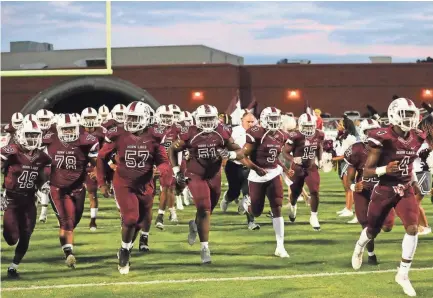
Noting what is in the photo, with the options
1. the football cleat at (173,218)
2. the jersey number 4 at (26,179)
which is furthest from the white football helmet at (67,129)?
the football cleat at (173,218)

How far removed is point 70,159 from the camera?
11.8m

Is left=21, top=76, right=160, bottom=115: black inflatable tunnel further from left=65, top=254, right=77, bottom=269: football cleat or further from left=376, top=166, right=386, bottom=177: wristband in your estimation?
left=376, top=166, right=386, bottom=177: wristband

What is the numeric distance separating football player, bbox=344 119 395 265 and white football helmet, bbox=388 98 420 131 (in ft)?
5.23

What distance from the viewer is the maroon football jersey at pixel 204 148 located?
1167 centimetres

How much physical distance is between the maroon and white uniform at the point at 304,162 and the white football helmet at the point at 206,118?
3606 mm

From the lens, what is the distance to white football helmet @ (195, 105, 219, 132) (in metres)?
11.6

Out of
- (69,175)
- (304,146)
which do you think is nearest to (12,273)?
(69,175)

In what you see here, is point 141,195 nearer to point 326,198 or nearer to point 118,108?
point 118,108

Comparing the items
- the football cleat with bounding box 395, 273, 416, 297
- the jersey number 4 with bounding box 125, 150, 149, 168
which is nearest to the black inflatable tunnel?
the jersey number 4 with bounding box 125, 150, 149, 168

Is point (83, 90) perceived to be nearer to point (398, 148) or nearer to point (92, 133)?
point (92, 133)

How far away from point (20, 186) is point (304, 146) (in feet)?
19.6

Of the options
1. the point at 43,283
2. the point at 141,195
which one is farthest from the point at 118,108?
the point at 43,283

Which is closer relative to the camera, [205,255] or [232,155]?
[205,255]

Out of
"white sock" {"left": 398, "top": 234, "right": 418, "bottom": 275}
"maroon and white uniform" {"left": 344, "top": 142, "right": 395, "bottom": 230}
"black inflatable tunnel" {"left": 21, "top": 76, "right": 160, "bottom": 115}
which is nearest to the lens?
"white sock" {"left": 398, "top": 234, "right": 418, "bottom": 275}
